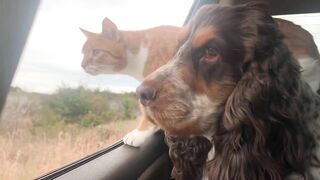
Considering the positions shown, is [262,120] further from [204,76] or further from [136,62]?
[136,62]

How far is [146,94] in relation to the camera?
109cm

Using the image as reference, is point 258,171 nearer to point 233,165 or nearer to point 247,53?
point 233,165

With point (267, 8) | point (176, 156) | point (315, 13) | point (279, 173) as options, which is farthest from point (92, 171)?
point (315, 13)

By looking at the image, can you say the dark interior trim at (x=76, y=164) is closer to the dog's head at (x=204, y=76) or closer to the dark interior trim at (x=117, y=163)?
the dark interior trim at (x=117, y=163)

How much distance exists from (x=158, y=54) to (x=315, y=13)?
1.74ft

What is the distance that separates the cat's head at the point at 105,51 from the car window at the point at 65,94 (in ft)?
0.07

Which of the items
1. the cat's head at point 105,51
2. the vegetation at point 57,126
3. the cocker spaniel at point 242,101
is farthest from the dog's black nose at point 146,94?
the cat's head at point 105,51

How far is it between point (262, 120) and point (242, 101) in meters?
0.07

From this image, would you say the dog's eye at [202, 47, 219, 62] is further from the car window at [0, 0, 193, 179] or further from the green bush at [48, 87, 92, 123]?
the green bush at [48, 87, 92, 123]

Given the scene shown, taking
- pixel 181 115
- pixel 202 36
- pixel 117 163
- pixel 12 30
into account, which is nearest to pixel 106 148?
pixel 117 163

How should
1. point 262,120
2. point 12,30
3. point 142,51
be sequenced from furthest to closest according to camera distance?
point 142,51 < point 262,120 < point 12,30

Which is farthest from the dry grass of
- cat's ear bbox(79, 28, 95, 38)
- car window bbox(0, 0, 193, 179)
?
cat's ear bbox(79, 28, 95, 38)

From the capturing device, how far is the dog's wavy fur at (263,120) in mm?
1045

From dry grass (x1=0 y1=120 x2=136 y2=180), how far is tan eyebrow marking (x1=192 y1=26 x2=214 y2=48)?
357mm
